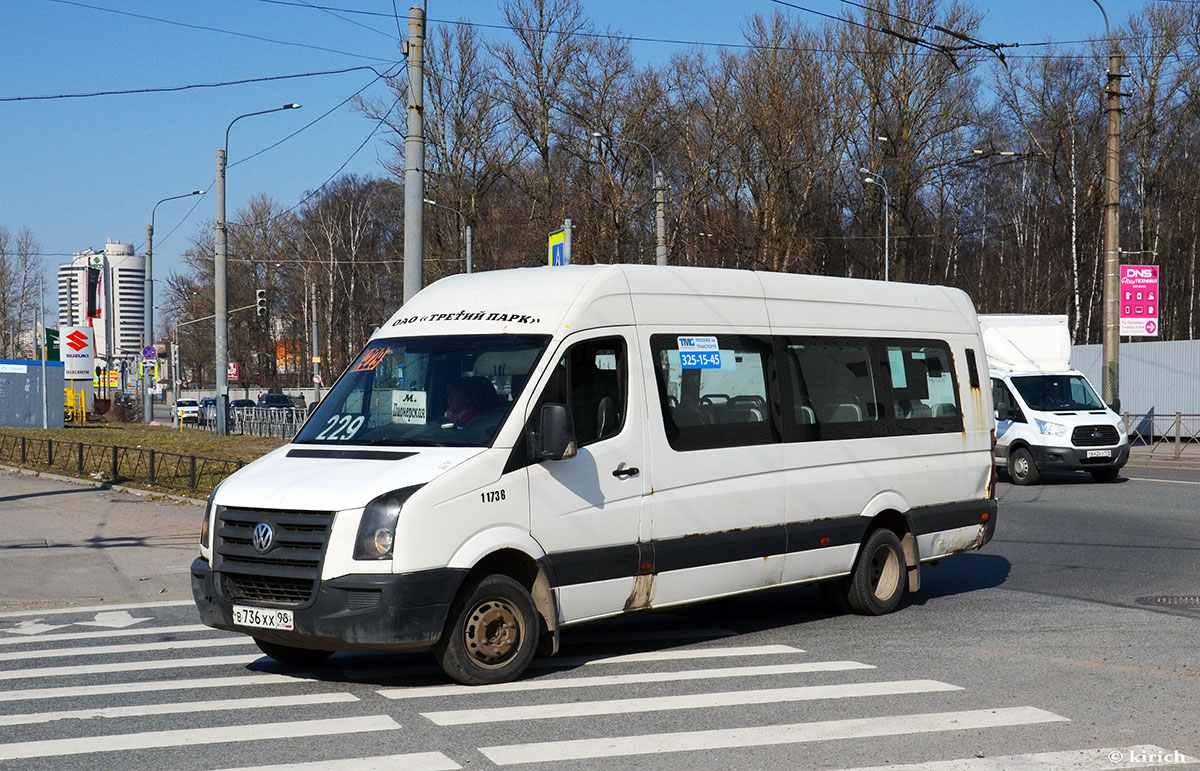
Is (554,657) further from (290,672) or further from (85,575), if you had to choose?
(85,575)

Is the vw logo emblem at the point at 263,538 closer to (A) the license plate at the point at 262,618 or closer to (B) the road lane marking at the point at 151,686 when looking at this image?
(A) the license plate at the point at 262,618

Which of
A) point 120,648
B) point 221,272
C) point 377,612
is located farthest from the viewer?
point 221,272

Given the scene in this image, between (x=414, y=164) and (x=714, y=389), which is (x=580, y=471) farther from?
(x=414, y=164)

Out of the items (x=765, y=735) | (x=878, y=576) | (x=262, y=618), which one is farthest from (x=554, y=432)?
(x=878, y=576)

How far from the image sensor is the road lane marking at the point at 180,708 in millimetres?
Answer: 6898

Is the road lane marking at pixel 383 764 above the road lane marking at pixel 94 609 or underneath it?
above

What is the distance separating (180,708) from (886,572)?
18.2 ft

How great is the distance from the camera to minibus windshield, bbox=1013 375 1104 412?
76.5 ft

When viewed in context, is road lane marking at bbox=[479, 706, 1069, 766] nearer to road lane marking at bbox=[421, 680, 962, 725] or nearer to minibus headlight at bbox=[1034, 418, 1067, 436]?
road lane marking at bbox=[421, 680, 962, 725]

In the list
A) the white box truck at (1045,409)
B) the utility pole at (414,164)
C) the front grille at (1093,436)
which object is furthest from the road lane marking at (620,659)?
the front grille at (1093,436)

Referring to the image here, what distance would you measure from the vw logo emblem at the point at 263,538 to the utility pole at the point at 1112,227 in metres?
23.7

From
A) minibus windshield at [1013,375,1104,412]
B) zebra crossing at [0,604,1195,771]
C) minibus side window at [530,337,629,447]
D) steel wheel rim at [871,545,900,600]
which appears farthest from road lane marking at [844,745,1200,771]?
minibus windshield at [1013,375,1104,412]

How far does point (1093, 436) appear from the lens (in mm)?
22547

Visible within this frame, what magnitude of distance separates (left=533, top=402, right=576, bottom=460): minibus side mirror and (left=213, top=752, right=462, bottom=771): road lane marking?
213 cm
